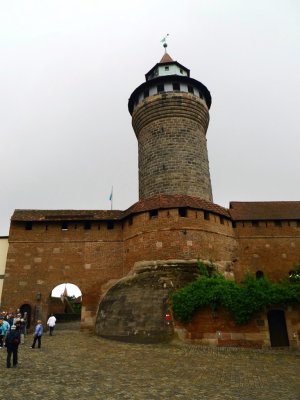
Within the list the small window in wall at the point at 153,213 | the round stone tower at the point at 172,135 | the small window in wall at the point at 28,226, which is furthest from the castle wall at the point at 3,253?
the small window in wall at the point at 153,213

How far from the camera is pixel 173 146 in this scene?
20.3m

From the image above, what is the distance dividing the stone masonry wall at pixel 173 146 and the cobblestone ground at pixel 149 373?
9.28 metres

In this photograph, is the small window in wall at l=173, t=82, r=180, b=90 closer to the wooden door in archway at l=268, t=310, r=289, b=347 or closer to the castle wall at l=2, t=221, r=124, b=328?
the castle wall at l=2, t=221, r=124, b=328

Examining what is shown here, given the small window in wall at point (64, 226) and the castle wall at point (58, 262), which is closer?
the castle wall at point (58, 262)

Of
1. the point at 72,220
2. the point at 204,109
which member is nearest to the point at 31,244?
the point at 72,220

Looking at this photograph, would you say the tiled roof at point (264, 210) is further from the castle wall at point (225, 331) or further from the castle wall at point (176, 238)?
the castle wall at point (225, 331)

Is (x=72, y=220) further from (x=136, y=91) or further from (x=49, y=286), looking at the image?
(x=136, y=91)

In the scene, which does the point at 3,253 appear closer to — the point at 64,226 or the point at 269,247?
the point at 64,226

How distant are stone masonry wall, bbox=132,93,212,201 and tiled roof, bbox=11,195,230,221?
868mm

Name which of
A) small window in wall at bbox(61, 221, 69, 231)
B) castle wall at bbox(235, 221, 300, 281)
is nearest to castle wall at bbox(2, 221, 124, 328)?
small window in wall at bbox(61, 221, 69, 231)

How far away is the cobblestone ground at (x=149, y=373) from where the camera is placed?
7102mm

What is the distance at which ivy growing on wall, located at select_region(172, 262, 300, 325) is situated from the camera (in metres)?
13.9

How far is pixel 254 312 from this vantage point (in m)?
13.9

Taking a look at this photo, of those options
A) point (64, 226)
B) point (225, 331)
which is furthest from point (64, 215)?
point (225, 331)
